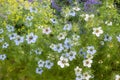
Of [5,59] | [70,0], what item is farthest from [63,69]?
[70,0]

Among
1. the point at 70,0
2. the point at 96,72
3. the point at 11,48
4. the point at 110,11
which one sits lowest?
the point at 96,72

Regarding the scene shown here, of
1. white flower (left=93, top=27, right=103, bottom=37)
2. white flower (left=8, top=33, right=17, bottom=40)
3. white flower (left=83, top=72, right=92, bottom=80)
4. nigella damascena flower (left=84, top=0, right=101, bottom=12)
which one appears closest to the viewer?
white flower (left=83, top=72, right=92, bottom=80)

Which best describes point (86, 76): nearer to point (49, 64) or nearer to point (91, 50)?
point (91, 50)

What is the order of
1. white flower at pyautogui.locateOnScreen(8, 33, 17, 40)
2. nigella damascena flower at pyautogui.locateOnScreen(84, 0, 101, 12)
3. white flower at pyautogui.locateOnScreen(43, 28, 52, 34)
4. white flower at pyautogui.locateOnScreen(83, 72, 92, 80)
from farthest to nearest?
nigella damascena flower at pyautogui.locateOnScreen(84, 0, 101, 12) → white flower at pyautogui.locateOnScreen(8, 33, 17, 40) → white flower at pyautogui.locateOnScreen(43, 28, 52, 34) → white flower at pyautogui.locateOnScreen(83, 72, 92, 80)

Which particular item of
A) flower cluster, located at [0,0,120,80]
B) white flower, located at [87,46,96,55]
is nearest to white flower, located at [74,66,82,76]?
flower cluster, located at [0,0,120,80]

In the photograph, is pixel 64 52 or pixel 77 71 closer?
pixel 77 71

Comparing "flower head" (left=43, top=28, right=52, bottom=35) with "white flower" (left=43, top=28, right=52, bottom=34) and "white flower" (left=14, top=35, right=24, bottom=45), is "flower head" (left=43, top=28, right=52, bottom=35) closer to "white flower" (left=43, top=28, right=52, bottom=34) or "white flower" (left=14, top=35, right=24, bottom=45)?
"white flower" (left=43, top=28, right=52, bottom=34)

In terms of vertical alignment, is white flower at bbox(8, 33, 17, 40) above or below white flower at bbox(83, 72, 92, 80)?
above

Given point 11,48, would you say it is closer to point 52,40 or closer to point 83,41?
point 52,40

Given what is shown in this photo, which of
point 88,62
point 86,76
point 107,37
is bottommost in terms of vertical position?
point 86,76

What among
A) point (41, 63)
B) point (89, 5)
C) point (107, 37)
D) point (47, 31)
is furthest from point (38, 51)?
point (89, 5)

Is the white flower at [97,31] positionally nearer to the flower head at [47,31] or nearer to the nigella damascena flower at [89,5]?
the flower head at [47,31]
